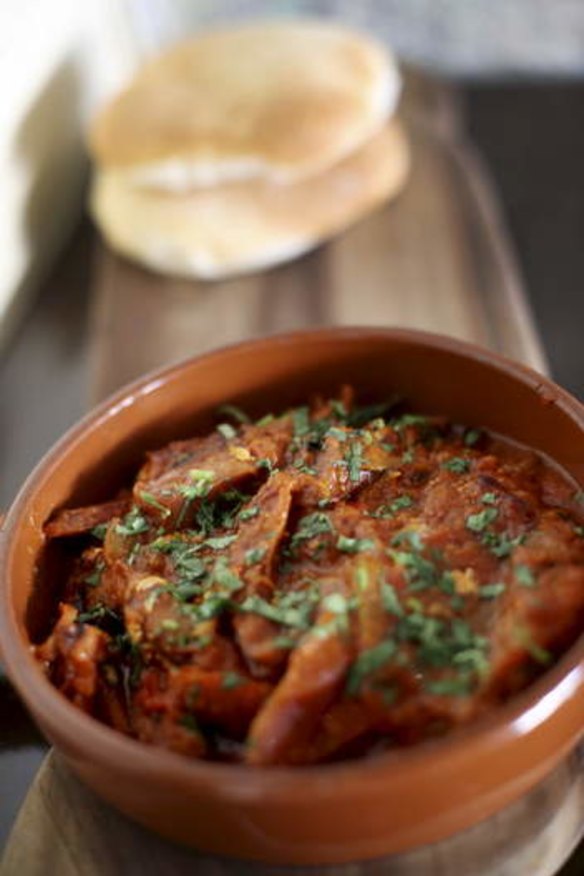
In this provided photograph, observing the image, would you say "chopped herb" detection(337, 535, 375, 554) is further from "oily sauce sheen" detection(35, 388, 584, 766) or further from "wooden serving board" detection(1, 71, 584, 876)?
"wooden serving board" detection(1, 71, 584, 876)

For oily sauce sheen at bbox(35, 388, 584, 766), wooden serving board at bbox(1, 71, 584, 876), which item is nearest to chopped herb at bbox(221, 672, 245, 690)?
oily sauce sheen at bbox(35, 388, 584, 766)

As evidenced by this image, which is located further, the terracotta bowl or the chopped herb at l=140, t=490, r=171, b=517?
the chopped herb at l=140, t=490, r=171, b=517

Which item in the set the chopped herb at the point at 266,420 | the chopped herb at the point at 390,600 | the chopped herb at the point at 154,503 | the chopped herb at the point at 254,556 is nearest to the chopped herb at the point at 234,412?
the chopped herb at the point at 266,420

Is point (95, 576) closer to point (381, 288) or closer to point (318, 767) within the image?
point (318, 767)

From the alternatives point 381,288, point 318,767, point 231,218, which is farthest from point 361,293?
point 318,767

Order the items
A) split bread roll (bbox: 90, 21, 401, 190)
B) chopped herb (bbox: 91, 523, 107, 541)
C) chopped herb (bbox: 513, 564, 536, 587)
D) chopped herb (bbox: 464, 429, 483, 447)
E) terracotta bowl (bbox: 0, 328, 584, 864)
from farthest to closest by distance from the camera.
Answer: split bread roll (bbox: 90, 21, 401, 190), chopped herb (bbox: 464, 429, 483, 447), chopped herb (bbox: 91, 523, 107, 541), chopped herb (bbox: 513, 564, 536, 587), terracotta bowl (bbox: 0, 328, 584, 864)

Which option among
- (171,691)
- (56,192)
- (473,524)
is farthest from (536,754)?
(56,192)

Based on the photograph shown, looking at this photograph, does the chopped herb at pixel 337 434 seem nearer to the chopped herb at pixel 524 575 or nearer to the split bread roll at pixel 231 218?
the chopped herb at pixel 524 575
